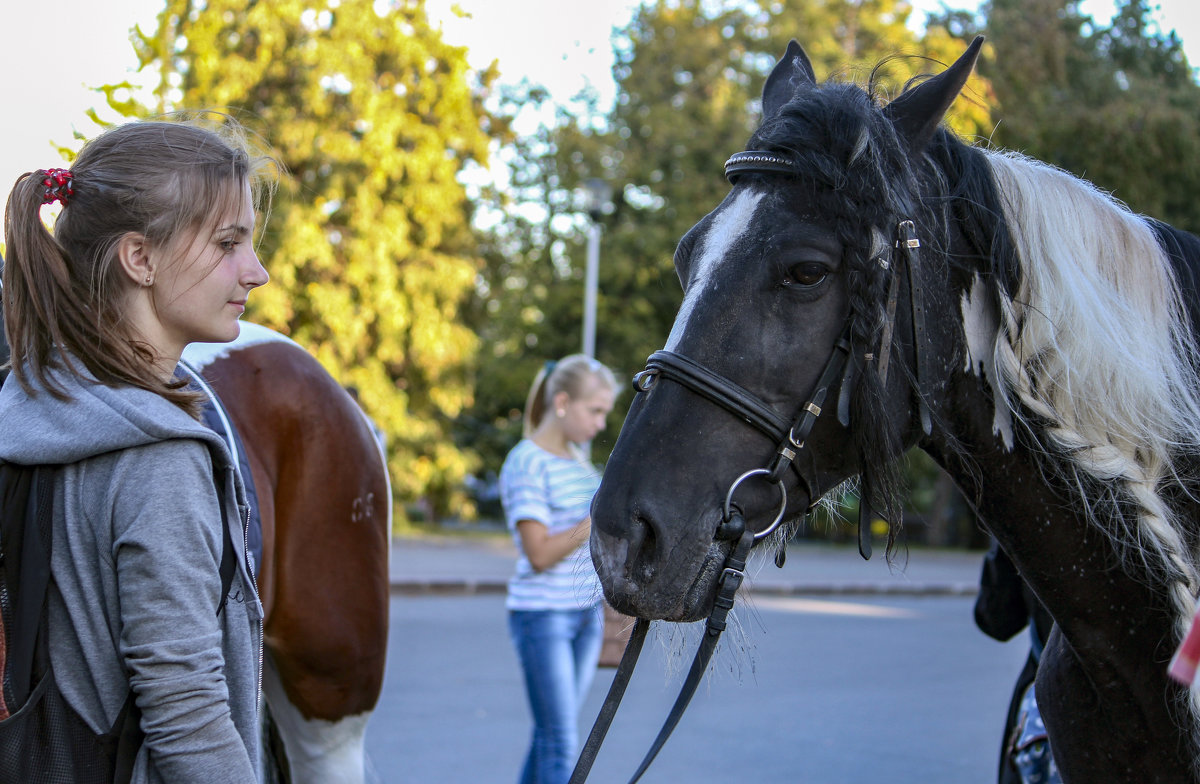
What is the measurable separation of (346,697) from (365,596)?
11.2 inches

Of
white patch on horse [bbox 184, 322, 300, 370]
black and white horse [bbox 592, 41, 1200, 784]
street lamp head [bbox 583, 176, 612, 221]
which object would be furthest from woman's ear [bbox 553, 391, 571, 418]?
street lamp head [bbox 583, 176, 612, 221]

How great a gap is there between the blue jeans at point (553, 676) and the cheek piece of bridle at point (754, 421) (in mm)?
2150

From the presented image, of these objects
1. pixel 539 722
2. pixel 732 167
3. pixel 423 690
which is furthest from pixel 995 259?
pixel 423 690

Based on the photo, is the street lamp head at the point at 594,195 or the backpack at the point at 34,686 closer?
the backpack at the point at 34,686

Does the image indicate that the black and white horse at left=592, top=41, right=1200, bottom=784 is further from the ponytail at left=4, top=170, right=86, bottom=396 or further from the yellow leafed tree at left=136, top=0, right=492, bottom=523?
the yellow leafed tree at left=136, top=0, right=492, bottom=523

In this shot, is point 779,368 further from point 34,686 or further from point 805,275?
point 34,686

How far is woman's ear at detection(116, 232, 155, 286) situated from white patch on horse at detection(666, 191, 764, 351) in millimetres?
822

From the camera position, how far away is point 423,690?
7.42 m

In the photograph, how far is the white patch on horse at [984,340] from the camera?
1.91 m

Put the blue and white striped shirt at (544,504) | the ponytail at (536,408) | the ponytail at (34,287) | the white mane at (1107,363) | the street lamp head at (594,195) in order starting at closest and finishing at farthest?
the ponytail at (34,287) → the white mane at (1107,363) → the blue and white striped shirt at (544,504) → the ponytail at (536,408) → the street lamp head at (594,195)

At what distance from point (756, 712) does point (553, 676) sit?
11.9ft

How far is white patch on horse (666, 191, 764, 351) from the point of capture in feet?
6.02

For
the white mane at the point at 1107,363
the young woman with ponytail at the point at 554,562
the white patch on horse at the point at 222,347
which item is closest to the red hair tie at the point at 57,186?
the white patch on horse at the point at 222,347

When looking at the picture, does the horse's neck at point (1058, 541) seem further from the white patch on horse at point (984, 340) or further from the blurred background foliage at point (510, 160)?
the blurred background foliage at point (510, 160)
